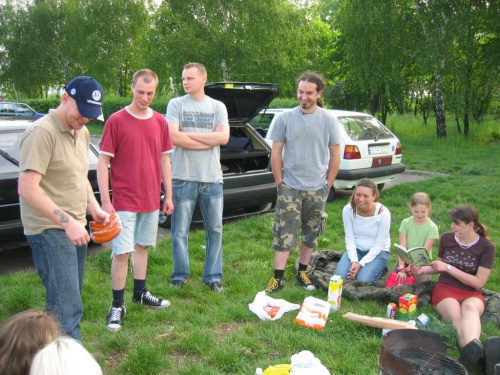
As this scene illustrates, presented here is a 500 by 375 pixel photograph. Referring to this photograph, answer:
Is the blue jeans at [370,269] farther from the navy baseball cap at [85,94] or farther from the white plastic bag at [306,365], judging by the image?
the navy baseball cap at [85,94]

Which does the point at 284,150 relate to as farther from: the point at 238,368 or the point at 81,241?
the point at 81,241

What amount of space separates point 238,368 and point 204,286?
140 centimetres

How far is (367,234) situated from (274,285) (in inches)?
40.6

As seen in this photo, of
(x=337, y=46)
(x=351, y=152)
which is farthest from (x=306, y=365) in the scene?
(x=337, y=46)

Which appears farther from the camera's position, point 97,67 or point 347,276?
point 97,67

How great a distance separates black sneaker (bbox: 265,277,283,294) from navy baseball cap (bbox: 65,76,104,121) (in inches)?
96.3

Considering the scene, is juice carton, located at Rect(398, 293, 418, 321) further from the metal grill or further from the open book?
the metal grill

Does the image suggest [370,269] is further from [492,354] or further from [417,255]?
[492,354]

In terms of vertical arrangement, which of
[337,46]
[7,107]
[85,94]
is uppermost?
[337,46]

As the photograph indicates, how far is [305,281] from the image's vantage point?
180 inches

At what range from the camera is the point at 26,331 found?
151 cm

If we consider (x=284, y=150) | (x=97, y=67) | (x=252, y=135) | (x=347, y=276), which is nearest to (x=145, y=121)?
(x=284, y=150)

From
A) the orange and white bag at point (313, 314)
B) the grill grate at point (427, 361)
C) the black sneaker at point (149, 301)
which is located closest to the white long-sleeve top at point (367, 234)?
the orange and white bag at point (313, 314)

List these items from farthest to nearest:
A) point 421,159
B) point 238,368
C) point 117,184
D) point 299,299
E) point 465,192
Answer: point 421,159 → point 465,192 → point 299,299 → point 117,184 → point 238,368
